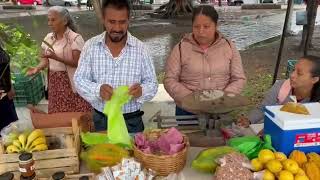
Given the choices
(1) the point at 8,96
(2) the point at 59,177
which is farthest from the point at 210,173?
(1) the point at 8,96

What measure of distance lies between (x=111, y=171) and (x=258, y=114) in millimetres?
1237

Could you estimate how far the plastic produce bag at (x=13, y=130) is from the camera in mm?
1676

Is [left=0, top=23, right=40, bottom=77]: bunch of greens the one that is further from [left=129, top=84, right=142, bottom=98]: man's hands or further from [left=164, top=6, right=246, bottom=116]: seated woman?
[left=129, top=84, right=142, bottom=98]: man's hands

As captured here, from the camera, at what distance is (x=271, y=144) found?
1723mm

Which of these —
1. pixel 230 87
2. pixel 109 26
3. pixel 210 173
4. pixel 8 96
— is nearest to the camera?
pixel 210 173

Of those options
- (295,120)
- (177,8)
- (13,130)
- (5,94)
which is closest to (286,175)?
(295,120)

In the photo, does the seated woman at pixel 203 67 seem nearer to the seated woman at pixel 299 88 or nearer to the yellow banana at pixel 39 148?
the seated woman at pixel 299 88

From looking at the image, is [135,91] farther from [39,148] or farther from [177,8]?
[177,8]

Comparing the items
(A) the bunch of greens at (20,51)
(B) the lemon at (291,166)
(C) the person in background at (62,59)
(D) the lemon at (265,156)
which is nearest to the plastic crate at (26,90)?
(A) the bunch of greens at (20,51)

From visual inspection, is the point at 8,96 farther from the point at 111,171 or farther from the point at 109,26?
the point at 111,171

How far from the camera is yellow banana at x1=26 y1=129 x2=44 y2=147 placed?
1.65 metres

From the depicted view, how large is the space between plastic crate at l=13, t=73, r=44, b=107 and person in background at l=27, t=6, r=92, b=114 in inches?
42.0

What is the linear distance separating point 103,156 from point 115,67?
641mm

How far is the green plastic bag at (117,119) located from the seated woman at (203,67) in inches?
A: 23.3
